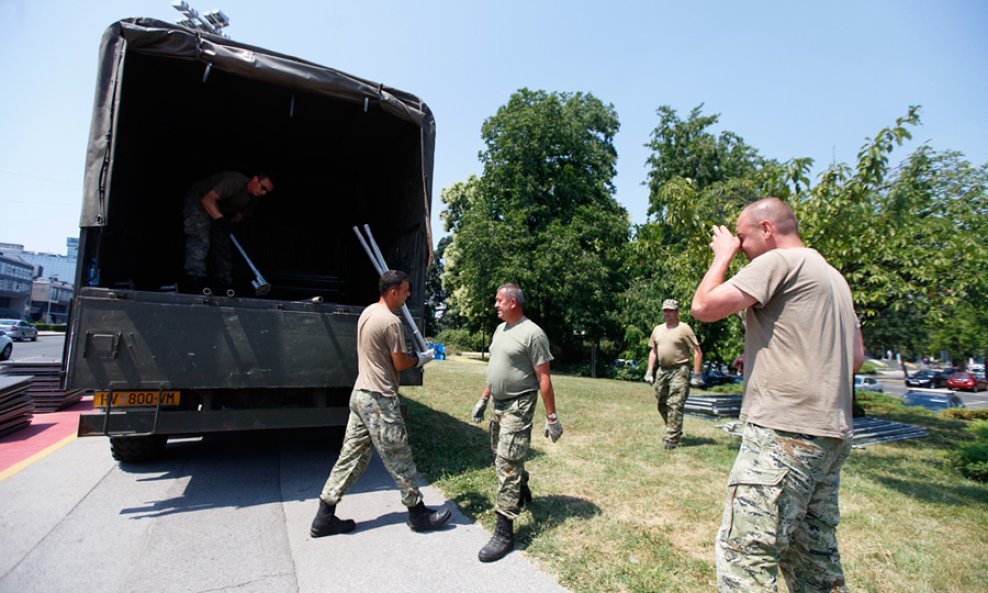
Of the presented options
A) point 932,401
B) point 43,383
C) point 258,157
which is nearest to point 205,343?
point 258,157

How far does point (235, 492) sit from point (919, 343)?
45427 mm

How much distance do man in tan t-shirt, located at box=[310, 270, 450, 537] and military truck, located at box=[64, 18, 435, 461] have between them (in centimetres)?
87

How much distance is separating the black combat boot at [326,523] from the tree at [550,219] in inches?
841

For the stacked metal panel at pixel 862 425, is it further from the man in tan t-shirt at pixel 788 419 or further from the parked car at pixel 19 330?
the parked car at pixel 19 330

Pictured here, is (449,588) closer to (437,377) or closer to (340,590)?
(340,590)

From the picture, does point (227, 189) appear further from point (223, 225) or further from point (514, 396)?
point (514, 396)

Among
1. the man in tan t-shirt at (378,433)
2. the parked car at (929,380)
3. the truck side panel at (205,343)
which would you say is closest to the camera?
the man in tan t-shirt at (378,433)

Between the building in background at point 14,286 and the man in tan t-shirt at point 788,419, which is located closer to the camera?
the man in tan t-shirt at point 788,419

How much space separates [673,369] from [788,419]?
15.8ft

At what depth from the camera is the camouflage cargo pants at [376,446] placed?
3541mm

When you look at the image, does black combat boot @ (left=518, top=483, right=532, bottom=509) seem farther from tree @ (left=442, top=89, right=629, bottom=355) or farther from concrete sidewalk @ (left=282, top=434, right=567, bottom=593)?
tree @ (left=442, top=89, right=629, bottom=355)

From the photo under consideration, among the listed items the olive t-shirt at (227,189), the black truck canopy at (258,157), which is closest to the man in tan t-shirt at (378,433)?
the black truck canopy at (258,157)

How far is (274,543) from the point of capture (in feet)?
10.8

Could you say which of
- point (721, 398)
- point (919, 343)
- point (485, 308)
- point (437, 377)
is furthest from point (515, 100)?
point (919, 343)
